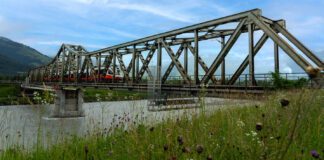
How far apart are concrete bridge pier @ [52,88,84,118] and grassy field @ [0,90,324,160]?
41412mm

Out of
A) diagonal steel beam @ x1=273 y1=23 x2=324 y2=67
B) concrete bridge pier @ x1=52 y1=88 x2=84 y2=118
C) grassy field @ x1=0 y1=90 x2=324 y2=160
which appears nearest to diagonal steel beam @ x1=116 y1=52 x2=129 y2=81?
concrete bridge pier @ x1=52 y1=88 x2=84 y2=118

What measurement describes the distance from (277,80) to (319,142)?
44.6 ft

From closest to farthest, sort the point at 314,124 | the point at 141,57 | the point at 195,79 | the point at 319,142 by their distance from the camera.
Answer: the point at 319,142 < the point at 314,124 < the point at 195,79 < the point at 141,57

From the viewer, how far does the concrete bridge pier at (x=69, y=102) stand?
46625 millimetres

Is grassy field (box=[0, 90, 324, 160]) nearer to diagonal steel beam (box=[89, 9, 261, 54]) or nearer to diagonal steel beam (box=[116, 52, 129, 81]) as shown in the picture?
diagonal steel beam (box=[89, 9, 261, 54])

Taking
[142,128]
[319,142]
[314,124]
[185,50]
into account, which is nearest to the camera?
[319,142]

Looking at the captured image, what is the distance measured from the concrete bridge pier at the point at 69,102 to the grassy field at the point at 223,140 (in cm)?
4141

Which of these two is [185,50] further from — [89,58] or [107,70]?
[89,58]

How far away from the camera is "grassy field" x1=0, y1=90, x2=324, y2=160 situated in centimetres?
291

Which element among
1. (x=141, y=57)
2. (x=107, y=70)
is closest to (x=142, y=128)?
(x=141, y=57)

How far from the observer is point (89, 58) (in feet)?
172

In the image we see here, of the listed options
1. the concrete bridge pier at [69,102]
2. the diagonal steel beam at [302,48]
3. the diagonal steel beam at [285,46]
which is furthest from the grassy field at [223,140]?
the concrete bridge pier at [69,102]

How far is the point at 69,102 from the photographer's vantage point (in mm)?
48469

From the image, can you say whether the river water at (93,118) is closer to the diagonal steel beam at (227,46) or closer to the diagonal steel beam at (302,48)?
the diagonal steel beam at (227,46)
